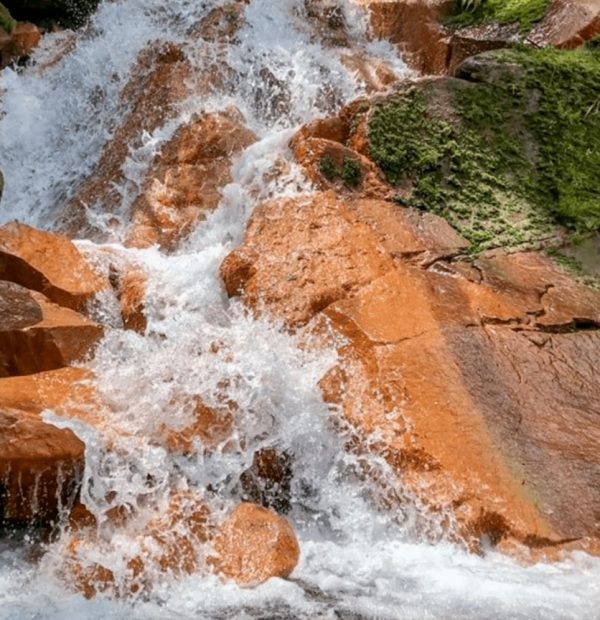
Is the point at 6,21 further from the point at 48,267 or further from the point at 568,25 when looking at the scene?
the point at 568,25

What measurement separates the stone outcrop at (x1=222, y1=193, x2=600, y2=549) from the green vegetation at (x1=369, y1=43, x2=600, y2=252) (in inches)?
16.3

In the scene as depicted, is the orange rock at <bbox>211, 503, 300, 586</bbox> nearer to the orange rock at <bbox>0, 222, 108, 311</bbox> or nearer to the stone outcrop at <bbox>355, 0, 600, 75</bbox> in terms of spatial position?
the orange rock at <bbox>0, 222, 108, 311</bbox>

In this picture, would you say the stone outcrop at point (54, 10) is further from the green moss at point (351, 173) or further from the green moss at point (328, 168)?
the green moss at point (351, 173)

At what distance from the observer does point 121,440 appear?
193 inches

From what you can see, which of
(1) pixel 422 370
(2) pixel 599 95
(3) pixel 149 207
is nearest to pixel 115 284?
(3) pixel 149 207

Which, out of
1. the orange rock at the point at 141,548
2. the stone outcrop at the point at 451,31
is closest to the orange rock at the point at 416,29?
the stone outcrop at the point at 451,31

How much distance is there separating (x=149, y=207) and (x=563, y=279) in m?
4.28

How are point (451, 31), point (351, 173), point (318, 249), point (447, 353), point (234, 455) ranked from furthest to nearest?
point (451, 31)
point (351, 173)
point (318, 249)
point (447, 353)
point (234, 455)

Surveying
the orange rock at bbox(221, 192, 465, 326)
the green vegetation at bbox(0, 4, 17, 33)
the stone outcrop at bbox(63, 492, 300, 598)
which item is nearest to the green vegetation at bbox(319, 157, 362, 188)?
the orange rock at bbox(221, 192, 465, 326)

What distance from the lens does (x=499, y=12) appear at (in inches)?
396

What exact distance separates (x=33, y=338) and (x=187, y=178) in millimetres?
3055

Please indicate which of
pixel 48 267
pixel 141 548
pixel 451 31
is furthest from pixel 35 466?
pixel 451 31

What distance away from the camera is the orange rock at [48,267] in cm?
641

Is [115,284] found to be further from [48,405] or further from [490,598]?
[490,598]
